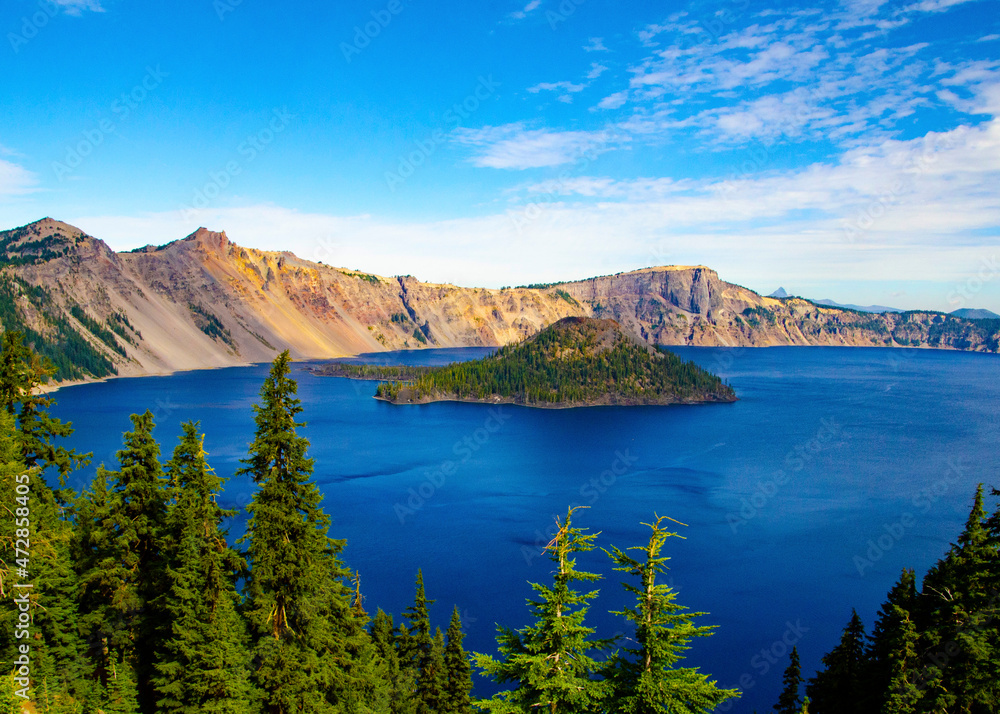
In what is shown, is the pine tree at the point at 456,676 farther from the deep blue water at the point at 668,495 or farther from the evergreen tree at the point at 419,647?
the deep blue water at the point at 668,495

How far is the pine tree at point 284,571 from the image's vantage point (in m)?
21.8

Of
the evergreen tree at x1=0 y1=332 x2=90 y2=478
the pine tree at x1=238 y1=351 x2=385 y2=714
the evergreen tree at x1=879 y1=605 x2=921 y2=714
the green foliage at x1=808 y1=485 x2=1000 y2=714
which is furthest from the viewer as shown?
the evergreen tree at x1=879 y1=605 x2=921 y2=714

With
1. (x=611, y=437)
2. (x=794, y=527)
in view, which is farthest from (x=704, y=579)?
(x=611, y=437)

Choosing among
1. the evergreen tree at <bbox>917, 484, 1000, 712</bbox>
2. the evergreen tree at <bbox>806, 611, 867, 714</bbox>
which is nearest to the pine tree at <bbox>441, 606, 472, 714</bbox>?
the evergreen tree at <bbox>806, 611, 867, 714</bbox>

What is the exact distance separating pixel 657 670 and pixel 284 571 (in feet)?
45.8

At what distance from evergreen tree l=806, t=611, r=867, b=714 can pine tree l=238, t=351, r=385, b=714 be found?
90.0ft

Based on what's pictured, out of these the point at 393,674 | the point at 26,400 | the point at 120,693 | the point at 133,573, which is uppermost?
the point at 26,400

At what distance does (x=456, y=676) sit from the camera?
3672cm

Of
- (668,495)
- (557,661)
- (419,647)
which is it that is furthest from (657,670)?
(668,495)

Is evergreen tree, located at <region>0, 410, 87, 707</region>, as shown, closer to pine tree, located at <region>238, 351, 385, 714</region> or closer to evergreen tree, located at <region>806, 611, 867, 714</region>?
pine tree, located at <region>238, 351, 385, 714</region>

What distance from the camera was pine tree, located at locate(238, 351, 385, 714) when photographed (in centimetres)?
2183

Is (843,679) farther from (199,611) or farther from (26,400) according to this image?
(26,400)

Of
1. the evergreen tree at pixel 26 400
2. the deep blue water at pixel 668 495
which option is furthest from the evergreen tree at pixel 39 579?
the deep blue water at pixel 668 495

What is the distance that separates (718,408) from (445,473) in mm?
107904
